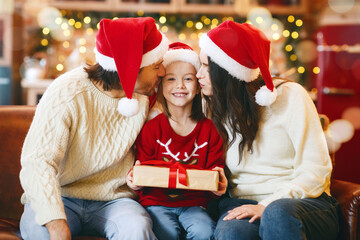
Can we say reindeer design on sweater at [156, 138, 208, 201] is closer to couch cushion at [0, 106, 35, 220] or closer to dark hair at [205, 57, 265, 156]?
dark hair at [205, 57, 265, 156]

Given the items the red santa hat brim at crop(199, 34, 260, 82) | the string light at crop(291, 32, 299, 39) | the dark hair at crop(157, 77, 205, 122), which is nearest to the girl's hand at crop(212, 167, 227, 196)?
the dark hair at crop(157, 77, 205, 122)

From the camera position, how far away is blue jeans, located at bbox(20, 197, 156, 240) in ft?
4.83

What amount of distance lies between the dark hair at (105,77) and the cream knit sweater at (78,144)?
0.03 m

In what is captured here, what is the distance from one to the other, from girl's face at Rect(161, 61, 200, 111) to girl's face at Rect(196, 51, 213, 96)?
72 millimetres

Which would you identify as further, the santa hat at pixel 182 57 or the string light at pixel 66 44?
the string light at pixel 66 44

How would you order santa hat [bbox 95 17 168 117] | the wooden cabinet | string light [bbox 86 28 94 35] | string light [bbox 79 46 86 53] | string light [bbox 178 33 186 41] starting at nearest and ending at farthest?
santa hat [bbox 95 17 168 117], the wooden cabinet, string light [bbox 79 46 86 53], string light [bbox 86 28 94 35], string light [bbox 178 33 186 41]

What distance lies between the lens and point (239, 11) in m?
4.10

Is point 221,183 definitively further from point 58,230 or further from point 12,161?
point 12,161

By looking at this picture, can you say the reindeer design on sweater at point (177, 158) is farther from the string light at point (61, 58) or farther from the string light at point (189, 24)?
the string light at point (61, 58)

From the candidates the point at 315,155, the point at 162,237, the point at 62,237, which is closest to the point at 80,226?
the point at 62,237

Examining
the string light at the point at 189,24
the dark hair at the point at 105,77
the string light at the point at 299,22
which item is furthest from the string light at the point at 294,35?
the dark hair at the point at 105,77

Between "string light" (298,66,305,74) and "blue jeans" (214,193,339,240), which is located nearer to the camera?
"blue jeans" (214,193,339,240)

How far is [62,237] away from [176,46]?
1028 mm

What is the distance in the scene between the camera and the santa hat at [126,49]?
158 centimetres
